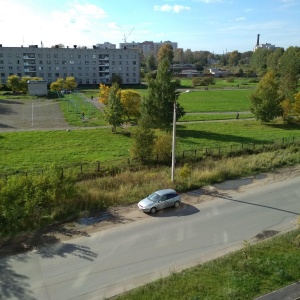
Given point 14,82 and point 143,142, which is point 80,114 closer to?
point 143,142

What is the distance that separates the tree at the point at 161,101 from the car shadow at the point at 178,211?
63.7 feet

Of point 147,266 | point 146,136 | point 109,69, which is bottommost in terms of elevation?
point 147,266

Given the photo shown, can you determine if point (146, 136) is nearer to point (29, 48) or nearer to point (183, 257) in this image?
point (183, 257)

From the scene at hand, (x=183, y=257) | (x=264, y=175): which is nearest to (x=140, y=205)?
(x=183, y=257)

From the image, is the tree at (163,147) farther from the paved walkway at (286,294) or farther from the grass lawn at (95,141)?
the paved walkway at (286,294)

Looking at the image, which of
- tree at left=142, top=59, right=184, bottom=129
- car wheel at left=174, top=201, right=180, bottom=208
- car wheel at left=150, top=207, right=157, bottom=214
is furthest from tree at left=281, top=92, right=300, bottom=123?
car wheel at left=150, top=207, right=157, bottom=214

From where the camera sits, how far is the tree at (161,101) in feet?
126

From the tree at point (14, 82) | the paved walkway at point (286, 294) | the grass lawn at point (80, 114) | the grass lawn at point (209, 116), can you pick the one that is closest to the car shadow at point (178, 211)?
the paved walkway at point (286, 294)

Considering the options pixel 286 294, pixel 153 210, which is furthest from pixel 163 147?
pixel 286 294

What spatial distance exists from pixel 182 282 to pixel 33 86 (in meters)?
73.1

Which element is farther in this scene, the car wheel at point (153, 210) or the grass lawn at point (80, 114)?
the grass lawn at point (80, 114)

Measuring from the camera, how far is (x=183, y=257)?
585 inches

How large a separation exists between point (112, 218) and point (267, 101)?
33.1 metres

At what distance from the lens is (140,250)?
15344mm
